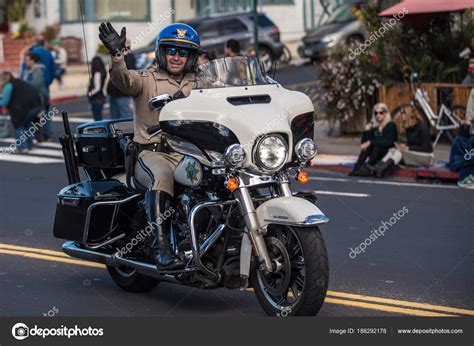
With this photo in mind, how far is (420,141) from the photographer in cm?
1762

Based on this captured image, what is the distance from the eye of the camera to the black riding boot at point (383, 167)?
17.3 m

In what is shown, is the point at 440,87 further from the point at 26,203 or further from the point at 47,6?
the point at 47,6

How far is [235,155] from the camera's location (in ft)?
25.5

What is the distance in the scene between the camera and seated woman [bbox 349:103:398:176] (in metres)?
17.5

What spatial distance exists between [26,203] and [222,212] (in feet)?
22.8

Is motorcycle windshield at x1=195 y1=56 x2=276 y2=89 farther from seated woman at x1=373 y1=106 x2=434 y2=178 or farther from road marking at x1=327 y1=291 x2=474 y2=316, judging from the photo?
seated woman at x1=373 y1=106 x2=434 y2=178

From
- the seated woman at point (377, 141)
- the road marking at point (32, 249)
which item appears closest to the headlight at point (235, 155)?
the road marking at point (32, 249)

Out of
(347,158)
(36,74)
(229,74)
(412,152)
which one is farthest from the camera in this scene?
(36,74)

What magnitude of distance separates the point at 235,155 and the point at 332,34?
26.7m

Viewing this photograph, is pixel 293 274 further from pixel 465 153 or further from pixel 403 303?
pixel 465 153

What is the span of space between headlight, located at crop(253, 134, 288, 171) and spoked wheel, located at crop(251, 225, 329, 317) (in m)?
0.39

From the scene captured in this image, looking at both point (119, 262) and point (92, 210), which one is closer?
point (119, 262)

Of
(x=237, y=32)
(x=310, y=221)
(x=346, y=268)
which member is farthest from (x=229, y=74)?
(x=237, y=32)

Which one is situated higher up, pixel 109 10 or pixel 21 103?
pixel 109 10
